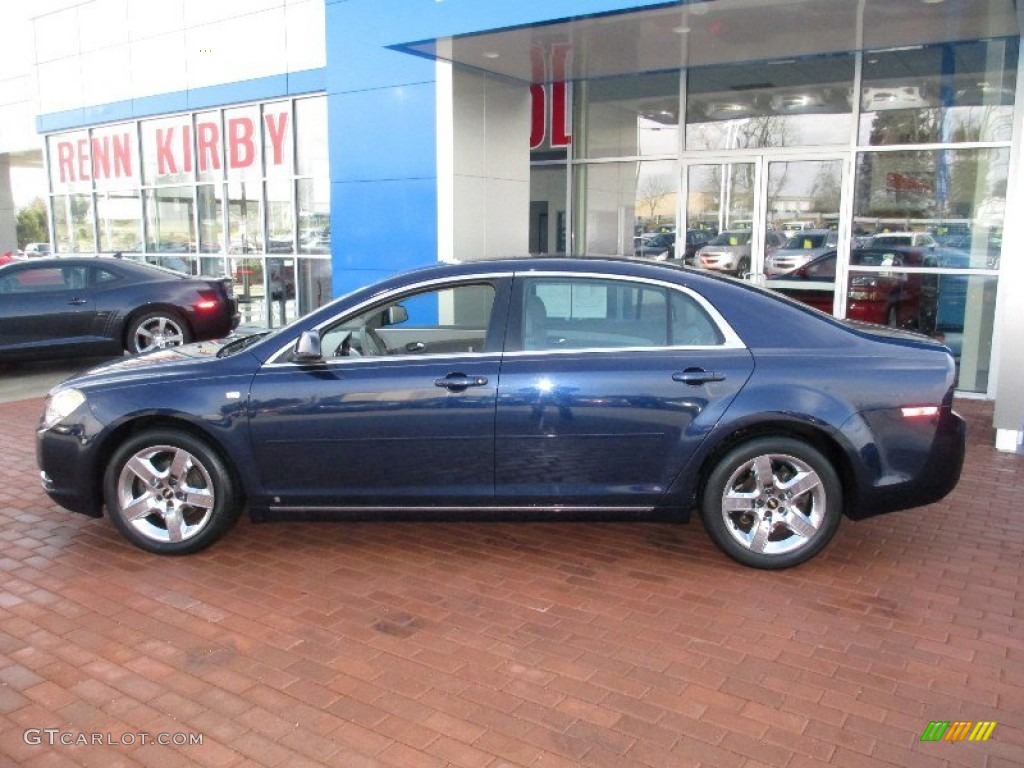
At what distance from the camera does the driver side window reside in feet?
15.8

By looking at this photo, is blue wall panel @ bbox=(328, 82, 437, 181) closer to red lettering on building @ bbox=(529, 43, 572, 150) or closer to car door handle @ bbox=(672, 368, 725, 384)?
red lettering on building @ bbox=(529, 43, 572, 150)

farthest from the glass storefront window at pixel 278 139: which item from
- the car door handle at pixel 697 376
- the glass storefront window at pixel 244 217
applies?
the car door handle at pixel 697 376

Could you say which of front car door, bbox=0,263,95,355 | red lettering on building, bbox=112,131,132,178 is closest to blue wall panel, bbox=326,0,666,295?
front car door, bbox=0,263,95,355

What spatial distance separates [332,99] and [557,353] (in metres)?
7.29

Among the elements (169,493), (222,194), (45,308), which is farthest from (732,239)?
(222,194)

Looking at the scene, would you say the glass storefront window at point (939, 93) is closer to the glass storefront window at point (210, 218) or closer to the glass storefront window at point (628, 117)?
the glass storefront window at point (628, 117)

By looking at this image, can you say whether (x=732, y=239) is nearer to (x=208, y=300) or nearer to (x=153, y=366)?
(x=208, y=300)

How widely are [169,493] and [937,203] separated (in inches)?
325

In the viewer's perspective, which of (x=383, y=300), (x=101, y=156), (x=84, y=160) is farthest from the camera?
(x=84, y=160)

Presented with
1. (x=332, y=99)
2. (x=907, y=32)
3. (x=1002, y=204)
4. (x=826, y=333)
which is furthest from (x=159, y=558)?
(x=1002, y=204)

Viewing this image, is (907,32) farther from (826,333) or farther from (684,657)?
(684,657)

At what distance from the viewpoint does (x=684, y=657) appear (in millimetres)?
3787

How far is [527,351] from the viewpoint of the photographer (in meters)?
4.68

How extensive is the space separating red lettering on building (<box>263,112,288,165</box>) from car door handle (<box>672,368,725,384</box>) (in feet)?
35.8
